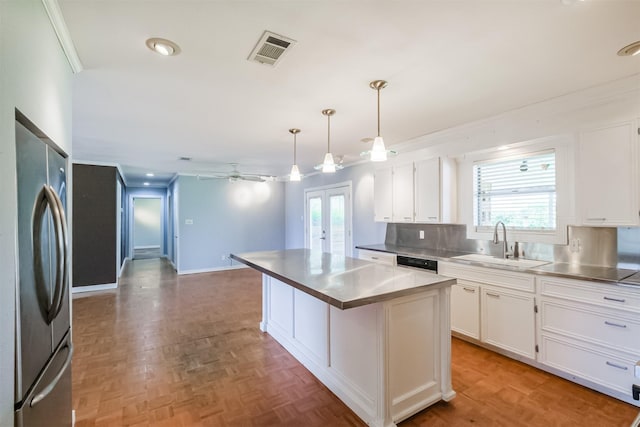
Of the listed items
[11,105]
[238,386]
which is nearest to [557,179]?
[238,386]

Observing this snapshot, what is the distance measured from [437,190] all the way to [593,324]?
6.43 feet

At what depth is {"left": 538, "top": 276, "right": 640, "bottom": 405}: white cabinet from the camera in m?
2.10

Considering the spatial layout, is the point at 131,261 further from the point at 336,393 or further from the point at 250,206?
the point at 336,393

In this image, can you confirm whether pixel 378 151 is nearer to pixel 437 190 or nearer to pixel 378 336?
pixel 378 336

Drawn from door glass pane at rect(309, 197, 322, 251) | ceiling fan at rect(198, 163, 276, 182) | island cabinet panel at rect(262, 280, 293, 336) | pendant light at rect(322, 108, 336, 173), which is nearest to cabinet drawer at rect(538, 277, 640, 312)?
pendant light at rect(322, 108, 336, 173)

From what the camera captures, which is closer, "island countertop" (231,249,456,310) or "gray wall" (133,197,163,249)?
"island countertop" (231,249,456,310)

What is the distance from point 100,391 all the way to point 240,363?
108 cm

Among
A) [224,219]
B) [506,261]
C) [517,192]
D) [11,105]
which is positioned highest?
[11,105]

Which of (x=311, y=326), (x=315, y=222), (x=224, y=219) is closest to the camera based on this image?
(x=311, y=326)

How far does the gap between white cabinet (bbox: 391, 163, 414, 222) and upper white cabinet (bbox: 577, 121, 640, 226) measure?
5.98ft

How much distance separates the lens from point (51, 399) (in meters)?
1.37

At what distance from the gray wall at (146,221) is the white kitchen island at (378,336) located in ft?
36.9

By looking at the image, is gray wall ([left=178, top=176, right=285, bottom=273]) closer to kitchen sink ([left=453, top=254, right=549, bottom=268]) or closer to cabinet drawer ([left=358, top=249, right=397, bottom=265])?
cabinet drawer ([left=358, top=249, right=397, bottom=265])

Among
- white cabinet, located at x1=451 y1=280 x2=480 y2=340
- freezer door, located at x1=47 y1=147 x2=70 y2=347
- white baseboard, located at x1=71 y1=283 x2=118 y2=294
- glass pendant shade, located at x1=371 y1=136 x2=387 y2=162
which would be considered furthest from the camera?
white baseboard, located at x1=71 y1=283 x2=118 y2=294
